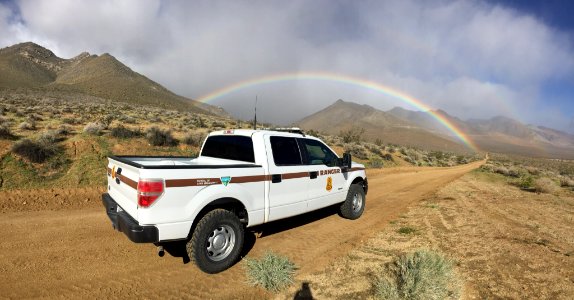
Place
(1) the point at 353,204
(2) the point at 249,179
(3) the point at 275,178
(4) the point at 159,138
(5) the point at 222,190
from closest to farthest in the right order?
(5) the point at 222,190 → (2) the point at 249,179 → (3) the point at 275,178 → (1) the point at 353,204 → (4) the point at 159,138

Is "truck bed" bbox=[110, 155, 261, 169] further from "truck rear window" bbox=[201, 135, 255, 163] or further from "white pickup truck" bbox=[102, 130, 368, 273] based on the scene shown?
"truck rear window" bbox=[201, 135, 255, 163]

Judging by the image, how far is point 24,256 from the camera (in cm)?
508

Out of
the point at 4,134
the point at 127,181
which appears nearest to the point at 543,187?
the point at 127,181

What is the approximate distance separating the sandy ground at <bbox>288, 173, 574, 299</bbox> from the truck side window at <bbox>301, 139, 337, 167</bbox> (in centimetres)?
185

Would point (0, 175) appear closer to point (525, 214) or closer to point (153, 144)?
point (153, 144)

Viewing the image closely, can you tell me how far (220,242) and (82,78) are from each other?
96.8 metres

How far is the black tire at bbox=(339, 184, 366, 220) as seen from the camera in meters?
7.64

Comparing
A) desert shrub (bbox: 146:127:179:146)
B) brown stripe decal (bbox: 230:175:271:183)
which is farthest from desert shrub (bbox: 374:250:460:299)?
desert shrub (bbox: 146:127:179:146)

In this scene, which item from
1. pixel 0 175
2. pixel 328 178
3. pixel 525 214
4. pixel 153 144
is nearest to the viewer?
pixel 328 178

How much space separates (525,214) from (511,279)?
4899 millimetres

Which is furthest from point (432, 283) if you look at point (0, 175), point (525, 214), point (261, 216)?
point (0, 175)

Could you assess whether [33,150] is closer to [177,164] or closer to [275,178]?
[177,164]

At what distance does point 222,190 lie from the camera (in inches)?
186

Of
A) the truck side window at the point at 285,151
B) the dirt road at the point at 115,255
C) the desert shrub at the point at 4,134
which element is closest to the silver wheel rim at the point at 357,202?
the dirt road at the point at 115,255
